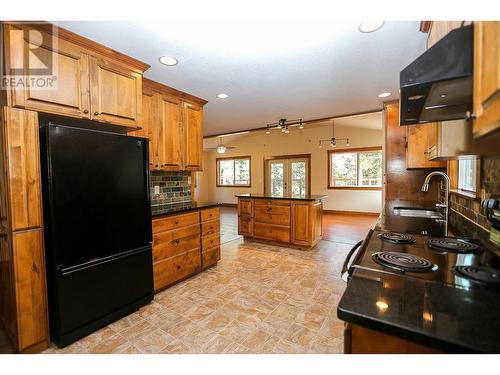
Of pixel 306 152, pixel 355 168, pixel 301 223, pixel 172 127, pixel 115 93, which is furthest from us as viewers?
pixel 306 152

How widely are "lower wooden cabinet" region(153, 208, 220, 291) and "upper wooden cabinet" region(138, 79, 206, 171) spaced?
674 millimetres

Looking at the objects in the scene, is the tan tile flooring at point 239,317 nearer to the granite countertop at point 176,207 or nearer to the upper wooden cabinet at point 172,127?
the granite countertop at point 176,207

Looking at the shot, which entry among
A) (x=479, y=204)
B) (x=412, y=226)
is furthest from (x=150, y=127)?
(x=479, y=204)

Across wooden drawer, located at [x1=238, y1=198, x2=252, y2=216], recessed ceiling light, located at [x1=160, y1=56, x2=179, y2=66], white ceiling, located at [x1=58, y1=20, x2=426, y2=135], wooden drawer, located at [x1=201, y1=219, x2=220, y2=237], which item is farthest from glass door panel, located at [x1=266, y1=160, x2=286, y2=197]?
recessed ceiling light, located at [x1=160, y1=56, x2=179, y2=66]

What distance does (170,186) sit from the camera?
3191 millimetres

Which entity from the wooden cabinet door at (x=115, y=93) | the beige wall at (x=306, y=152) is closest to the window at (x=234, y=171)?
the beige wall at (x=306, y=152)

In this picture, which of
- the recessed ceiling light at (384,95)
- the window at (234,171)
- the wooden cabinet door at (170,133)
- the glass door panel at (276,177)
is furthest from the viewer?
the window at (234,171)

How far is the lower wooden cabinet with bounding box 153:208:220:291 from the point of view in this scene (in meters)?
2.50

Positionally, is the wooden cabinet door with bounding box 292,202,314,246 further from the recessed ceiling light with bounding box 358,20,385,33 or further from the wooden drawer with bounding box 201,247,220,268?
the recessed ceiling light with bounding box 358,20,385,33

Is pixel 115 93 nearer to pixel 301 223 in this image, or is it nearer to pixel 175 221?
pixel 175 221

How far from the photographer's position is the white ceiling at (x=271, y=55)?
67.9 inches

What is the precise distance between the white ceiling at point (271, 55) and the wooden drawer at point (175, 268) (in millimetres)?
2075

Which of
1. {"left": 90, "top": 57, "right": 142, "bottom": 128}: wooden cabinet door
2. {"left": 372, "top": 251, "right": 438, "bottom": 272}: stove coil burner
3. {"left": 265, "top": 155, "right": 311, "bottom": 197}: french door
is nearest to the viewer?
{"left": 372, "top": 251, "right": 438, "bottom": 272}: stove coil burner

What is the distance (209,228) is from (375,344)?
2.64 m
